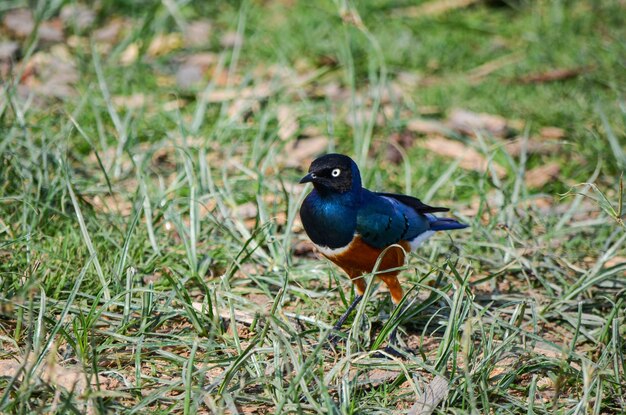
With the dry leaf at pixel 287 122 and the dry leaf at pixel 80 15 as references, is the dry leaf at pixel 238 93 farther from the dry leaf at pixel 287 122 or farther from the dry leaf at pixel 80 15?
the dry leaf at pixel 80 15

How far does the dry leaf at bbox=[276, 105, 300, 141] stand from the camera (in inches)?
208

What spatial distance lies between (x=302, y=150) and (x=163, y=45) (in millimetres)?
1758

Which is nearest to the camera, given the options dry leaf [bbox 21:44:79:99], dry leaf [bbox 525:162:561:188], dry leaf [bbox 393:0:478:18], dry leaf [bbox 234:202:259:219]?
dry leaf [bbox 234:202:259:219]

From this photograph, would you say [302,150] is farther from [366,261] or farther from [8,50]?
[8,50]

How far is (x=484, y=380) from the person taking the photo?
296 cm

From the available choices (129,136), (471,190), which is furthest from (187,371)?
(471,190)

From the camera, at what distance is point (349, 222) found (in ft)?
11.0

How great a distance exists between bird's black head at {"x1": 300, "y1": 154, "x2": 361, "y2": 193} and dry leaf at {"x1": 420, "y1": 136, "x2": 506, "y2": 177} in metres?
1.96

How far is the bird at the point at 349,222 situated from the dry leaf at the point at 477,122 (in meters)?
2.22

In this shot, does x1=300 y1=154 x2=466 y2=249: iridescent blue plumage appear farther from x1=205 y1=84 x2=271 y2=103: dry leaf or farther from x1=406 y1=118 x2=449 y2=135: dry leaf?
x1=406 y1=118 x2=449 y2=135: dry leaf

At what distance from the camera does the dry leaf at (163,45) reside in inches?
250

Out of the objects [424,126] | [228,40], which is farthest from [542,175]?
[228,40]

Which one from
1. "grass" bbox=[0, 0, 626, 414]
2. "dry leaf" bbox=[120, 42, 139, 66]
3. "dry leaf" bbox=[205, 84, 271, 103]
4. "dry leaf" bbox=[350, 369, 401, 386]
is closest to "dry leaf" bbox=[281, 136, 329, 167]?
"grass" bbox=[0, 0, 626, 414]

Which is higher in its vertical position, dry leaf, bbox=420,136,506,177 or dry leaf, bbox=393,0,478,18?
dry leaf, bbox=393,0,478,18
